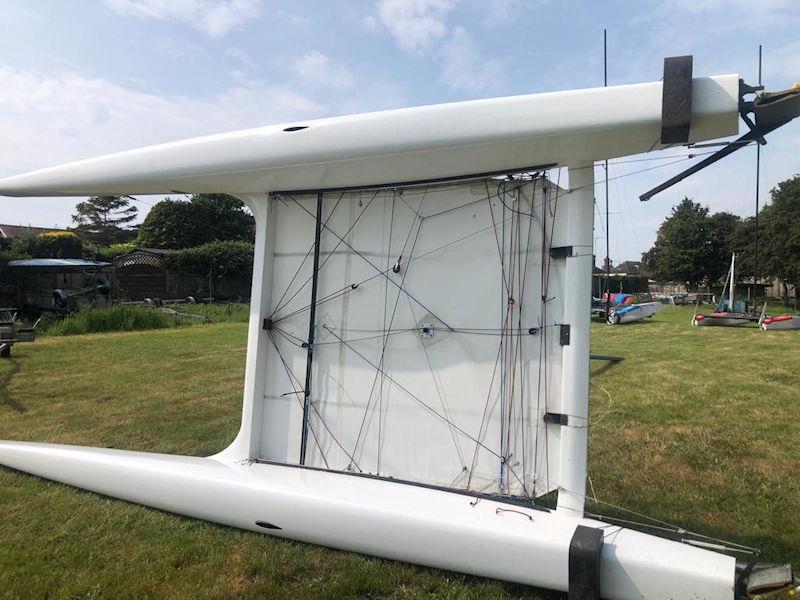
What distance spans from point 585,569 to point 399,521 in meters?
0.93

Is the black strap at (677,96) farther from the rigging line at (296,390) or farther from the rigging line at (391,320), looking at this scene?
the rigging line at (296,390)

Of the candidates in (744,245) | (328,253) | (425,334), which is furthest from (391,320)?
(744,245)

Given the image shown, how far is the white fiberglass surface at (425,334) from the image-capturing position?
318 centimetres

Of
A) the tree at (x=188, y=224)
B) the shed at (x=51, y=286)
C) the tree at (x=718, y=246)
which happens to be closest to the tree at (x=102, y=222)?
the tree at (x=188, y=224)

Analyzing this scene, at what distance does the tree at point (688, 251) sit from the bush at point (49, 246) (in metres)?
48.4

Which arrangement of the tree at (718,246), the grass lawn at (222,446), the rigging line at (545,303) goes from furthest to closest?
the tree at (718,246), the rigging line at (545,303), the grass lawn at (222,446)

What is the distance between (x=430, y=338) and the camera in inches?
136

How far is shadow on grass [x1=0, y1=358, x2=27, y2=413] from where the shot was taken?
6238mm

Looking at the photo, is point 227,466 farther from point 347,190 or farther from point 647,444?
→ point 647,444

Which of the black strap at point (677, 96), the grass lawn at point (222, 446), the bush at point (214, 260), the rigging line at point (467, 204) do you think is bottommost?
the grass lawn at point (222, 446)

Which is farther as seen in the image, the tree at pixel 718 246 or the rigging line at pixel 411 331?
the tree at pixel 718 246

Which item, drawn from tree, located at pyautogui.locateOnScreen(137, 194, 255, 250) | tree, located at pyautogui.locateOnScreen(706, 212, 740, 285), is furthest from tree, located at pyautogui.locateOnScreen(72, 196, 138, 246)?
tree, located at pyautogui.locateOnScreen(706, 212, 740, 285)

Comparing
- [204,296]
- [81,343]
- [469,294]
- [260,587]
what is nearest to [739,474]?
[469,294]

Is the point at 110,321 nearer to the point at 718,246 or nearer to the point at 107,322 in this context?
the point at 107,322
